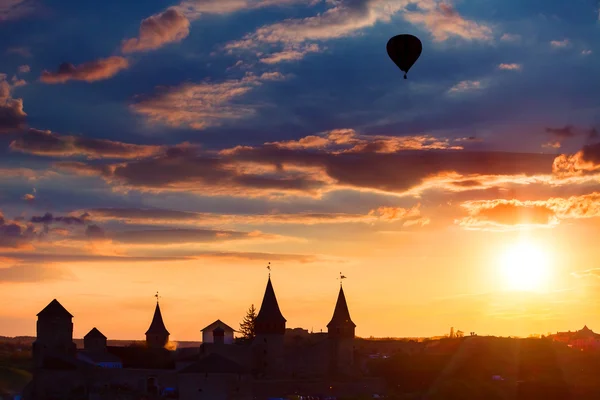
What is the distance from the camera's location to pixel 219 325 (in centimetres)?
14100

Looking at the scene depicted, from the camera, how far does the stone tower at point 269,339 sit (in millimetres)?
110062

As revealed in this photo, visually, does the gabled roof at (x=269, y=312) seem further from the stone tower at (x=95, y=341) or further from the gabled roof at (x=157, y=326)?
the gabled roof at (x=157, y=326)

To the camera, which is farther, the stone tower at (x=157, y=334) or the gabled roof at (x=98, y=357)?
the stone tower at (x=157, y=334)

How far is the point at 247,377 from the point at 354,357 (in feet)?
63.1

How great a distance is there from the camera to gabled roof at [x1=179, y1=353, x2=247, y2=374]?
327ft

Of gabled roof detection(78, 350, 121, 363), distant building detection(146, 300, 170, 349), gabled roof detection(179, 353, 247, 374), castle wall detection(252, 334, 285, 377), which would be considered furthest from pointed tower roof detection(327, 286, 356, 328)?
distant building detection(146, 300, 170, 349)

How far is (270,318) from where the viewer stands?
11262 cm

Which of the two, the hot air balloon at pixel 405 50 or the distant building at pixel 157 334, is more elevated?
the hot air balloon at pixel 405 50

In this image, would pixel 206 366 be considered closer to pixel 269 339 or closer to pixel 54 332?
pixel 269 339

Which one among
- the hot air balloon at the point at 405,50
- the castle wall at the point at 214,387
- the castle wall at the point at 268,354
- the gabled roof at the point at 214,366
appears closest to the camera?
the hot air balloon at the point at 405,50

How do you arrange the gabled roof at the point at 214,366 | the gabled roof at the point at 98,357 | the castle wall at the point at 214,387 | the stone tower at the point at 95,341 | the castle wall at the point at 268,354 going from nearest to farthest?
the castle wall at the point at 214,387 → the gabled roof at the point at 214,366 → the castle wall at the point at 268,354 → the gabled roof at the point at 98,357 → the stone tower at the point at 95,341

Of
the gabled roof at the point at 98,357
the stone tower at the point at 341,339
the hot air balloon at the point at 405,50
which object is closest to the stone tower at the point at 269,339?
the stone tower at the point at 341,339

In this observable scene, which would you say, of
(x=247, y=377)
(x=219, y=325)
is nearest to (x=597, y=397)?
(x=247, y=377)

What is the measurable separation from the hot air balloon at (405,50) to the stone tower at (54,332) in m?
51.1
